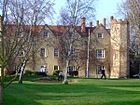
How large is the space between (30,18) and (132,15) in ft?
42.5

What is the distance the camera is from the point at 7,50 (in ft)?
68.1

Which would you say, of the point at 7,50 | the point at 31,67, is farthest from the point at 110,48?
the point at 7,50

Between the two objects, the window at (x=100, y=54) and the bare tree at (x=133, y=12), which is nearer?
the bare tree at (x=133, y=12)

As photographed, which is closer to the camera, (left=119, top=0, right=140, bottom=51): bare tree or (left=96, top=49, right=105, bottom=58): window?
(left=119, top=0, right=140, bottom=51): bare tree

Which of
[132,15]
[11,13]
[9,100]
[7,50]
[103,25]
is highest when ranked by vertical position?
[103,25]

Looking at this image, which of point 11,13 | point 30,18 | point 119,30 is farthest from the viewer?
point 119,30

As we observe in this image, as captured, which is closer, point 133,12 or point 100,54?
point 133,12

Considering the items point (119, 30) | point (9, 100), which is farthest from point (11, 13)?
point (119, 30)

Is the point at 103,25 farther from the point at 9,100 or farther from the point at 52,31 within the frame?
the point at 9,100

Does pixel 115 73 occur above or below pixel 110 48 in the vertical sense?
below

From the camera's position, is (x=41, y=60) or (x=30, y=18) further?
(x=41, y=60)

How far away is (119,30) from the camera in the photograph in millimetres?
78938

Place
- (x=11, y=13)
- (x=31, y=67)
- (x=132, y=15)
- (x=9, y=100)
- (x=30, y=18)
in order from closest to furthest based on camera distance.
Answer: (x=11, y=13)
(x=9, y=100)
(x=30, y=18)
(x=132, y=15)
(x=31, y=67)

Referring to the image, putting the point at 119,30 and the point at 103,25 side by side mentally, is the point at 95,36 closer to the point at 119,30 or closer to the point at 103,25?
the point at 103,25
